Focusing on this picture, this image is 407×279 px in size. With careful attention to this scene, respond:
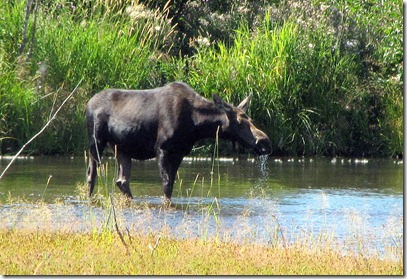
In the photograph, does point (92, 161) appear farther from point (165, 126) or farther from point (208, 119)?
point (208, 119)

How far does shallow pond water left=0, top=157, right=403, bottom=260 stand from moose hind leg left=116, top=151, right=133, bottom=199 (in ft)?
0.80

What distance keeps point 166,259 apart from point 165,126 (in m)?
4.49

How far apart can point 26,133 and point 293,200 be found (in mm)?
6752

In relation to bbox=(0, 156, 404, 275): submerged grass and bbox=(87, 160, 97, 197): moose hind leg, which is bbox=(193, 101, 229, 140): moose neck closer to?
bbox=(87, 160, 97, 197): moose hind leg

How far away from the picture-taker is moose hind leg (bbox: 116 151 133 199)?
12.7 meters

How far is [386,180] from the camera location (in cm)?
1609

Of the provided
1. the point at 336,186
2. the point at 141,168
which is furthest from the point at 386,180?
the point at 141,168

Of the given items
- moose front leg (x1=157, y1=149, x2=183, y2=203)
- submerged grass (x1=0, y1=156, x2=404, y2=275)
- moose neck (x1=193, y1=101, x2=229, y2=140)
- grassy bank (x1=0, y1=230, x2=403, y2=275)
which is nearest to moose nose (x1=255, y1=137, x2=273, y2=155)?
moose neck (x1=193, y1=101, x2=229, y2=140)

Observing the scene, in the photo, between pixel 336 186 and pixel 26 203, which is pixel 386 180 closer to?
pixel 336 186

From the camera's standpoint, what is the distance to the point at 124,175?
12820 millimetres

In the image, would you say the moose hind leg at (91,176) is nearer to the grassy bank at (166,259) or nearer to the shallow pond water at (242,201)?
the shallow pond water at (242,201)

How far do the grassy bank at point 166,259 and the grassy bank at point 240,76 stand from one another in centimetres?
969

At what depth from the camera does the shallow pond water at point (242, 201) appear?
10094 mm

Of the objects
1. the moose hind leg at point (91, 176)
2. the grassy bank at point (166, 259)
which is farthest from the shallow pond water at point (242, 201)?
the grassy bank at point (166, 259)
